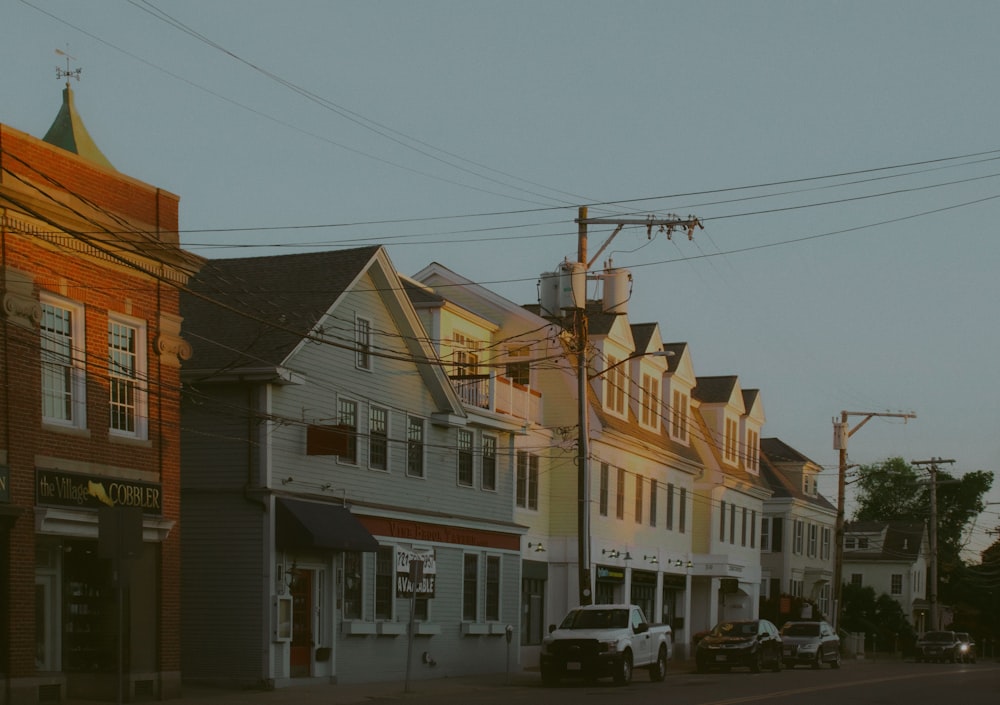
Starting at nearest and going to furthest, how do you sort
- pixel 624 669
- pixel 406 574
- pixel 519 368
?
1. pixel 624 669
2. pixel 406 574
3. pixel 519 368

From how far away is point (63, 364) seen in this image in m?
23.3

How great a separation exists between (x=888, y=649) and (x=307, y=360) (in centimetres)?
5783

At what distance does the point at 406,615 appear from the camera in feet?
112

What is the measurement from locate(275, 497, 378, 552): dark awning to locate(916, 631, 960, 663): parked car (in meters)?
39.9

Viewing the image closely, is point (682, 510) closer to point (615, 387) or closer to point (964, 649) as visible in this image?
point (615, 387)

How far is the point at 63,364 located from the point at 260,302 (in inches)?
336

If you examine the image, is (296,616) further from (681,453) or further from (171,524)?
(681,453)

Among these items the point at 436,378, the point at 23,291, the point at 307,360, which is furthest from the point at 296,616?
the point at 23,291

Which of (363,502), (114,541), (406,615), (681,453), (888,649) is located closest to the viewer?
(114,541)

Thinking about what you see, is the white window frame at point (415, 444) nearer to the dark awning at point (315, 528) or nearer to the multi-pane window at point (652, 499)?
the dark awning at point (315, 528)

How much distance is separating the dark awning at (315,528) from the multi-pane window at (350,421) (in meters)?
1.57

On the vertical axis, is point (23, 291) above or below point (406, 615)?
above

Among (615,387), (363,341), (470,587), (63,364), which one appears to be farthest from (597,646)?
(615,387)

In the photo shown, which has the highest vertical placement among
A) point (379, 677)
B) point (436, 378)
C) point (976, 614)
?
point (436, 378)
